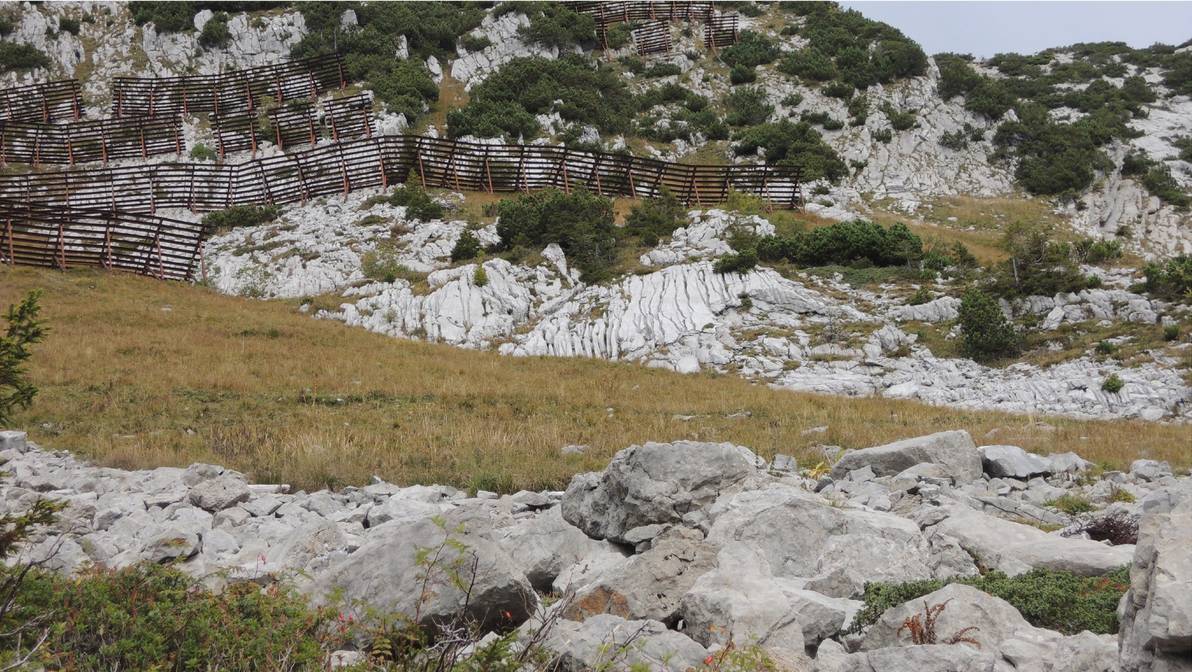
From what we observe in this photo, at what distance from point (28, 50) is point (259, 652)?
73.4 meters

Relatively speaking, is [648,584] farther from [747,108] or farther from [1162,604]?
[747,108]

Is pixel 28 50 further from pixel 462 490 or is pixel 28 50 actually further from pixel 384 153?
pixel 462 490

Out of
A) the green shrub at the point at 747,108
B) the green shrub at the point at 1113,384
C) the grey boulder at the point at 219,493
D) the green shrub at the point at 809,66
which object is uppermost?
the green shrub at the point at 809,66

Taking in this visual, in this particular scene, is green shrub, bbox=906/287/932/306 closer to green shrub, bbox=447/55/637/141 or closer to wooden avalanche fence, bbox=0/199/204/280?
wooden avalanche fence, bbox=0/199/204/280

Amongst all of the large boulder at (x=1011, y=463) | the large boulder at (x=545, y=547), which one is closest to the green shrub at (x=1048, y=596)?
the large boulder at (x=545, y=547)

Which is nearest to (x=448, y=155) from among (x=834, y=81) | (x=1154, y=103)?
(x=834, y=81)

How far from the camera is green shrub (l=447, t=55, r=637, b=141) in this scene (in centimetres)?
5331

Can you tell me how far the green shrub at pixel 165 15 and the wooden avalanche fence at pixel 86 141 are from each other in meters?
14.3

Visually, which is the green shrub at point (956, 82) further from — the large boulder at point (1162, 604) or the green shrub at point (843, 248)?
the large boulder at point (1162, 604)

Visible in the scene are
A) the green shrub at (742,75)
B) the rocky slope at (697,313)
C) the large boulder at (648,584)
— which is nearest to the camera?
the large boulder at (648,584)

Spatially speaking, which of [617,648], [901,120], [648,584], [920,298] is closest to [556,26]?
[901,120]

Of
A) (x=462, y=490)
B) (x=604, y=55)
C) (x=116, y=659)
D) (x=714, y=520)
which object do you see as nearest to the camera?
(x=116, y=659)

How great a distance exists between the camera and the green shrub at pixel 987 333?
23.3 metres

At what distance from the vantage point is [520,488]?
35.6 feet
